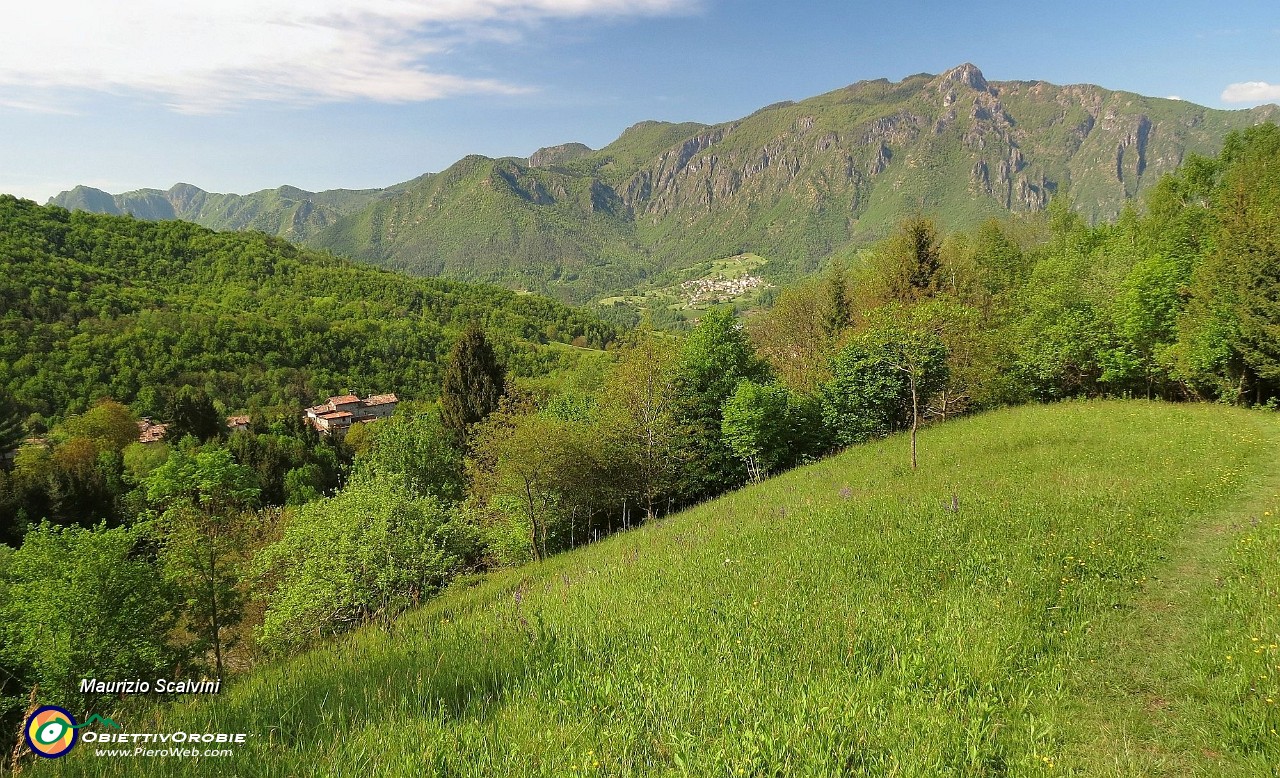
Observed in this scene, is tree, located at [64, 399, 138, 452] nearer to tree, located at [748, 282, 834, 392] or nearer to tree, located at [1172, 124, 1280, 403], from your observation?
tree, located at [748, 282, 834, 392]

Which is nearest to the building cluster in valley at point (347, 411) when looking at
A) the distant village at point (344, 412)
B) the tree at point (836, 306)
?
Answer: the distant village at point (344, 412)

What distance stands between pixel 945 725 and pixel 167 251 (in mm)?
176825

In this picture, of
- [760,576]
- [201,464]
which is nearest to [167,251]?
[201,464]

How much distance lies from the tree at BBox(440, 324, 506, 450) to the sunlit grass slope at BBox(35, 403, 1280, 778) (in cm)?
3401

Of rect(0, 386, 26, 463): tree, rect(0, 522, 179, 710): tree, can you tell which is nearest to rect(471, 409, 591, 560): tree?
rect(0, 522, 179, 710): tree

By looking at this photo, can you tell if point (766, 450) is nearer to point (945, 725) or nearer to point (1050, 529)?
point (1050, 529)

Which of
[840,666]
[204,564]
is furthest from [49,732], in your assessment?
[204,564]

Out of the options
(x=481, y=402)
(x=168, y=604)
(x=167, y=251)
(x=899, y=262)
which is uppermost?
(x=167, y=251)

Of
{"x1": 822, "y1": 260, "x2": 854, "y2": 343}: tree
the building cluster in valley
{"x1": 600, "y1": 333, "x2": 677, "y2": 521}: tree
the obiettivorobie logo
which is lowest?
the building cluster in valley

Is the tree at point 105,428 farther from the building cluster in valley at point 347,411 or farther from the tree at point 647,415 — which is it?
the tree at point 647,415

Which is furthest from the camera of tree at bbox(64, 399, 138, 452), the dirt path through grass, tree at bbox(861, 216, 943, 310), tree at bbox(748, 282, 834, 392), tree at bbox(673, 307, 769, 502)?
tree at bbox(64, 399, 138, 452)

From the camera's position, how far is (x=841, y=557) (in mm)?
7594

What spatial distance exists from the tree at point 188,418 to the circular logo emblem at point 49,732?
7223 centimetres

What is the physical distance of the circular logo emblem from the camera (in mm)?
3596
